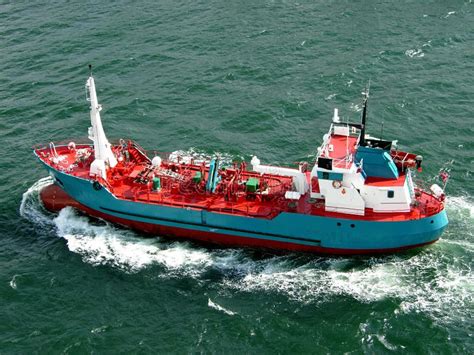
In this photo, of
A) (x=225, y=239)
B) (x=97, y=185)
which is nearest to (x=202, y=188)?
(x=225, y=239)

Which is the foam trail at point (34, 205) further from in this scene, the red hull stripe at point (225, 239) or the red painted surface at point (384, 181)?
the red painted surface at point (384, 181)

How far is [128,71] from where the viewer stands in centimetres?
5562

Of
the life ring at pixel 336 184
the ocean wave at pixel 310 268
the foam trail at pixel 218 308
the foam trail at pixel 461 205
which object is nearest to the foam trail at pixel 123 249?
the ocean wave at pixel 310 268

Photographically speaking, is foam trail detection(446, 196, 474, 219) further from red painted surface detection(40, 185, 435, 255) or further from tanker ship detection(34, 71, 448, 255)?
red painted surface detection(40, 185, 435, 255)

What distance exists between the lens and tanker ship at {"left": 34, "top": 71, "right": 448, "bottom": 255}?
32.8 m

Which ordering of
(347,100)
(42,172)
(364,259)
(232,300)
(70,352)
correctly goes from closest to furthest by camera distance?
1. (70,352)
2. (232,300)
3. (364,259)
4. (42,172)
5. (347,100)

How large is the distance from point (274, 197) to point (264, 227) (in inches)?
85.0

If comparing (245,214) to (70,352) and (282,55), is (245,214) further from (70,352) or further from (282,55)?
(282,55)

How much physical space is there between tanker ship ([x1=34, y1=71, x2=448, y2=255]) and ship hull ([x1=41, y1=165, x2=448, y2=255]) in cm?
6

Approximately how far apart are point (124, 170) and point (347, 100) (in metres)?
21.3

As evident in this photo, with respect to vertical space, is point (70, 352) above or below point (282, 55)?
below

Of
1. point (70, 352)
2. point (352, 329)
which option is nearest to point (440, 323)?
point (352, 329)

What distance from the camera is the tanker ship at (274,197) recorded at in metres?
32.8

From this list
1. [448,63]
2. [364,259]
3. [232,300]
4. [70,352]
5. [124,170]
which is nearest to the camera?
[70,352]
